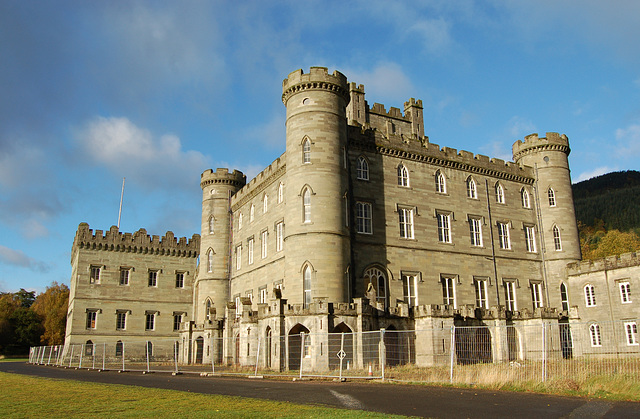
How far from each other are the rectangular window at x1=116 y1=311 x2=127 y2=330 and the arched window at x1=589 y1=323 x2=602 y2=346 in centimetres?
3832

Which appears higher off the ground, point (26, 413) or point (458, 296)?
point (458, 296)

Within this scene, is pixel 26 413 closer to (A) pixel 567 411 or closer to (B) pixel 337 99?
(A) pixel 567 411

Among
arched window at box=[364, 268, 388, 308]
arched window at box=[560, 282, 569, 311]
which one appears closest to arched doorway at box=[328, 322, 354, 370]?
arched window at box=[364, 268, 388, 308]

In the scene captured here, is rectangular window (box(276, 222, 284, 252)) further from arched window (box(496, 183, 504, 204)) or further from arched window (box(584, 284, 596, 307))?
arched window (box(584, 284, 596, 307))

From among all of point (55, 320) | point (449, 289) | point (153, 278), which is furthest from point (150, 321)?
point (449, 289)

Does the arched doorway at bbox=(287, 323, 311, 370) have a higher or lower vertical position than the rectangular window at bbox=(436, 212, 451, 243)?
lower

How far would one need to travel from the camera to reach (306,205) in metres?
30.7

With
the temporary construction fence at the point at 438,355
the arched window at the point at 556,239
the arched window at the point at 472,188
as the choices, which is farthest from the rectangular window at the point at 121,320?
the arched window at the point at 556,239

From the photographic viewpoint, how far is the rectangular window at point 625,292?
3228 centimetres

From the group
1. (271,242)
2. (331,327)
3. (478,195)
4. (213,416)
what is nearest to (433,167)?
(478,195)

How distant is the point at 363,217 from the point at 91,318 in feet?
96.0

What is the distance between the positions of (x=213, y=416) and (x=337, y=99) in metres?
24.3

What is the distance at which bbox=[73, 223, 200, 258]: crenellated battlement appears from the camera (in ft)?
164

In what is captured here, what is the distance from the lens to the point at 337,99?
32125 millimetres
